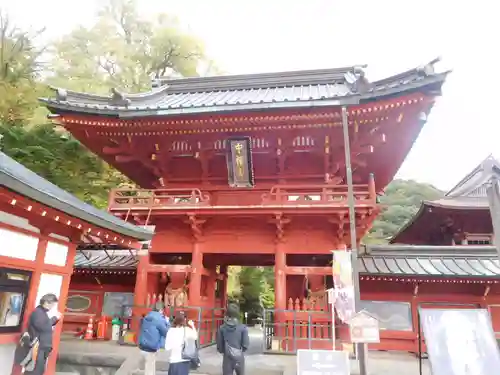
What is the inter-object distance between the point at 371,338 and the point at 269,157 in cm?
672

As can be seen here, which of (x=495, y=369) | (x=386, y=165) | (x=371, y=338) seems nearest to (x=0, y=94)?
(x=386, y=165)

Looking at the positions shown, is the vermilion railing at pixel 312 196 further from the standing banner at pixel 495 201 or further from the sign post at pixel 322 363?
the standing banner at pixel 495 201

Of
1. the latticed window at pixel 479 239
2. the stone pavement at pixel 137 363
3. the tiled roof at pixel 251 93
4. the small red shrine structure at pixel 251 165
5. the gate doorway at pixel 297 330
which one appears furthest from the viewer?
the latticed window at pixel 479 239

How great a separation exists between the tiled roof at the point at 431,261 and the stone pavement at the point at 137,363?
8.33 ft

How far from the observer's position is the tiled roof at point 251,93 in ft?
31.0

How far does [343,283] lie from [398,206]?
32.1 meters

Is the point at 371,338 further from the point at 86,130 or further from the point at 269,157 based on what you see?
the point at 86,130

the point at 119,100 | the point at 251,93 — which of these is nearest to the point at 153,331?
the point at 119,100

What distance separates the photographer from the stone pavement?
8.01m

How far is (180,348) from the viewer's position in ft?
20.4

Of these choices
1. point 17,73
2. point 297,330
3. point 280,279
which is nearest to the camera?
point 297,330

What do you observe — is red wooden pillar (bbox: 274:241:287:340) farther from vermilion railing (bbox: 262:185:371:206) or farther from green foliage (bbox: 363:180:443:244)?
green foliage (bbox: 363:180:443:244)

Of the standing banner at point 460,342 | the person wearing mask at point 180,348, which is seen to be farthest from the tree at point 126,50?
the standing banner at point 460,342

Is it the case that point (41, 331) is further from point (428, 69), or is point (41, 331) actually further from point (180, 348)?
point (428, 69)
